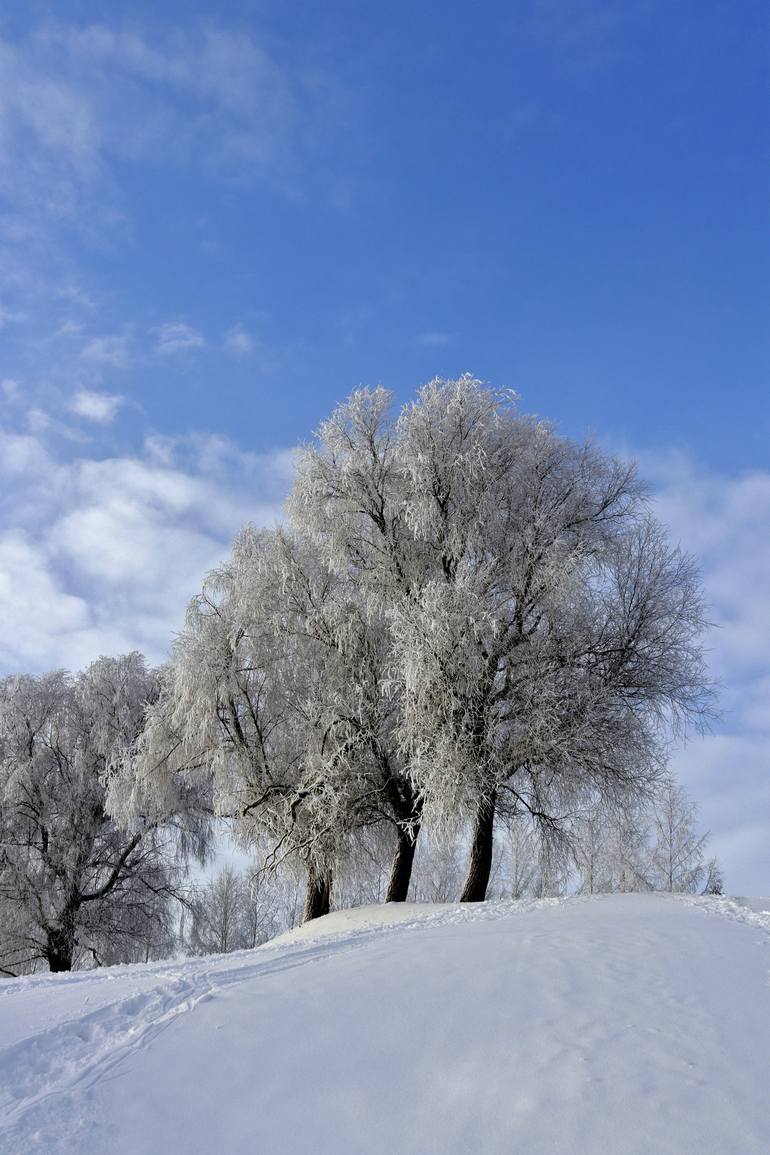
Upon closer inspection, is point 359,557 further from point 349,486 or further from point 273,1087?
point 273,1087

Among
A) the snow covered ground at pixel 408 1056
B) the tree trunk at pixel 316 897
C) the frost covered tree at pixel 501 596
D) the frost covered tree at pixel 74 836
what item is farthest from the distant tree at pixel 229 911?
the snow covered ground at pixel 408 1056

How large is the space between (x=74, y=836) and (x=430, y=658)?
15065 millimetres

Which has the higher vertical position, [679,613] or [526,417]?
[526,417]

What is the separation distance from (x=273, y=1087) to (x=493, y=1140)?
105 cm

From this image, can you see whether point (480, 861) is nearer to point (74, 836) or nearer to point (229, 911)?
point (74, 836)

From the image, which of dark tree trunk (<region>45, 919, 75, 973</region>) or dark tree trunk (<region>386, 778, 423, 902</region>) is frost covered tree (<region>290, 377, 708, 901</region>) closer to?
dark tree trunk (<region>386, 778, 423, 902</region>)

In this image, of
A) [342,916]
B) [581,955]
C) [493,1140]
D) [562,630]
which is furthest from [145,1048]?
[562,630]

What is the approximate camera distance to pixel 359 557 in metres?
14.1

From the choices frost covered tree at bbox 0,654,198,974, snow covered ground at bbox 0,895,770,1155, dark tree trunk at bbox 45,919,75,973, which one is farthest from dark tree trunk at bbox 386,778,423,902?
dark tree trunk at bbox 45,919,75,973

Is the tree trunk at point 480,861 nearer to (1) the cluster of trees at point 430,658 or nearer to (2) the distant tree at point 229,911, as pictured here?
(1) the cluster of trees at point 430,658

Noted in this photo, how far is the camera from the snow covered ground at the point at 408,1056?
3365 mm

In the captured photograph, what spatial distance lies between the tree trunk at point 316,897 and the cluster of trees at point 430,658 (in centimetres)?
5

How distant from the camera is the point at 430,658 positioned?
11398mm

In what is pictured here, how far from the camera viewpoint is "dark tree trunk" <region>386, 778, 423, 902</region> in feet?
45.2
